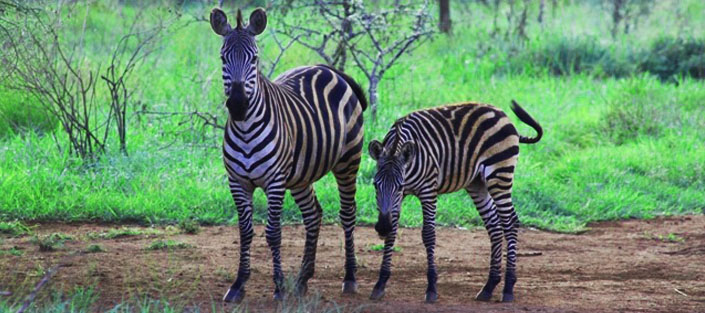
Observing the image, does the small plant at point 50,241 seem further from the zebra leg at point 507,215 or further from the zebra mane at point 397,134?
the zebra leg at point 507,215

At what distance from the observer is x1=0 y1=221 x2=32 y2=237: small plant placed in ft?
26.9

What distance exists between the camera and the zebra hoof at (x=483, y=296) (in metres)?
6.75

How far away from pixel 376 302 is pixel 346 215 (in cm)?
94

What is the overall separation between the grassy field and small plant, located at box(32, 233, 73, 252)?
69cm

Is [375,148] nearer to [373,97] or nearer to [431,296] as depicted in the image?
[431,296]

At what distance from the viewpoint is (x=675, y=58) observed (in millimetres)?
15555

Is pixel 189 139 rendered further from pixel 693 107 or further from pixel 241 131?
pixel 693 107

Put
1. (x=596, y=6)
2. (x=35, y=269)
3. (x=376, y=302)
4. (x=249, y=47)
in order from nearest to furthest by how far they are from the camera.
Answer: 1. (x=249, y=47)
2. (x=376, y=302)
3. (x=35, y=269)
4. (x=596, y=6)

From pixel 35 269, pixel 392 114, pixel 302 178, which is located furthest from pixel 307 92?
pixel 392 114

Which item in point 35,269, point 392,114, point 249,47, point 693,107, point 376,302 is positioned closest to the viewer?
point 249,47

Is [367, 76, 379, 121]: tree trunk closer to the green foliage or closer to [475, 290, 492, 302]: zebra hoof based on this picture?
the green foliage

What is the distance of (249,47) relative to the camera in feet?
19.6

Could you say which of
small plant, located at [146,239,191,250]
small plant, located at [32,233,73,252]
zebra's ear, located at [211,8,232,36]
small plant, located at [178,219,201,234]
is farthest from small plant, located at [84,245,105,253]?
zebra's ear, located at [211,8,232,36]

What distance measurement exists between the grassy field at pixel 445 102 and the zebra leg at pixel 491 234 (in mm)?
2107
